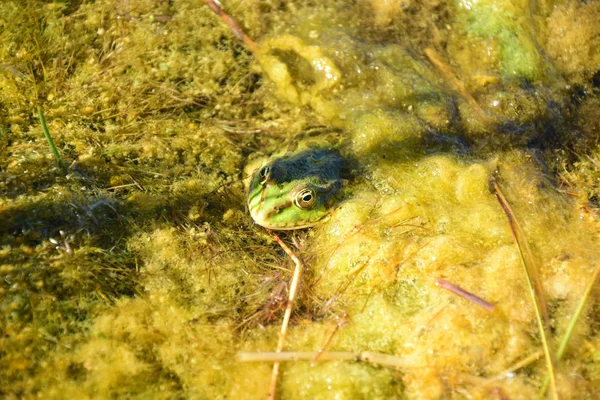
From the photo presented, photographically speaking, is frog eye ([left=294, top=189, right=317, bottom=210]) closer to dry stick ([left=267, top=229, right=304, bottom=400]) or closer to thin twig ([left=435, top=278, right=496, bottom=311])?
dry stick ([left=267, top=229, right=304, bottom=400])

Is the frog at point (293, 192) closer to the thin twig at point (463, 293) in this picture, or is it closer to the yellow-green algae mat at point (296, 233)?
the yellow-green algae mat at point (296, 233)

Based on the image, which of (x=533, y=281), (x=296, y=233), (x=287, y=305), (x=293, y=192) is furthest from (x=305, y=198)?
(x=533, y=281)

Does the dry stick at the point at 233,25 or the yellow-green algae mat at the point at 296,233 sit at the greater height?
the dry stick at the point at 233,25

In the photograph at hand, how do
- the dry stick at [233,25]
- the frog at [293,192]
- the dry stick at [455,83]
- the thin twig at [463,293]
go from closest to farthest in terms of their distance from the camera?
the thin twig at [463,293]
the frog at [293,192]
the dry stick at [455,83]
the dry stick at [233,25]

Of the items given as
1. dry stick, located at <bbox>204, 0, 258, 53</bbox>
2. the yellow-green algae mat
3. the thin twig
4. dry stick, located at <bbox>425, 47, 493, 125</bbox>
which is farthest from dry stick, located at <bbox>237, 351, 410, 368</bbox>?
dry stick, located at <bbox>204, 0, 258, 53</bbox>

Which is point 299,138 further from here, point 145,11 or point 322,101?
point 145,11

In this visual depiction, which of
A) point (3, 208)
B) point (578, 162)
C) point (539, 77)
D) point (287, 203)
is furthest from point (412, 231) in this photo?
point (3, 208)

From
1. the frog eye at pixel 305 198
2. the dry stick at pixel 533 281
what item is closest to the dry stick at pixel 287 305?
the frog eye at pixel 305 198
